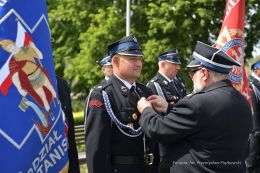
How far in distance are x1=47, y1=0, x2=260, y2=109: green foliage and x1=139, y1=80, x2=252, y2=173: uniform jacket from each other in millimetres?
13119

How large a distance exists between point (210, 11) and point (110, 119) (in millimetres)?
13179

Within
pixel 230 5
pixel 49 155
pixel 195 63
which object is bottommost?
pixel 230 5

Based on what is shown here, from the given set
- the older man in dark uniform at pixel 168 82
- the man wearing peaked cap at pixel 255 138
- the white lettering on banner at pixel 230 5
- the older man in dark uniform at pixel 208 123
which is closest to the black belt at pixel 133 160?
the older man in dark uniform at pixel 208 123

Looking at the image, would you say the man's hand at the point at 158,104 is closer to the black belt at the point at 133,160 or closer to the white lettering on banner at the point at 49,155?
the black belt at the point at 133,160

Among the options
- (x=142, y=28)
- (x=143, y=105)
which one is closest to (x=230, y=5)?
(x=143, y=105)

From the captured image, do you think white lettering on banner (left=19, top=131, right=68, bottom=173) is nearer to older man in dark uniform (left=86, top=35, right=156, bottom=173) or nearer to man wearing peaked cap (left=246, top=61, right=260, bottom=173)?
older man in dark uniform (left=86, top=35, right=156, bottom=173)

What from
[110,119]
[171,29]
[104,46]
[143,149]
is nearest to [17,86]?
[110,119]

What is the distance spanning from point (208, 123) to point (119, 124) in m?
0.93

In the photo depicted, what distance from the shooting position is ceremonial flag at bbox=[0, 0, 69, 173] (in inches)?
99.1

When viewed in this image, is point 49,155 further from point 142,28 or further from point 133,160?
point 142,28

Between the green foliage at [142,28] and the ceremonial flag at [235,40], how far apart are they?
29.7 ft

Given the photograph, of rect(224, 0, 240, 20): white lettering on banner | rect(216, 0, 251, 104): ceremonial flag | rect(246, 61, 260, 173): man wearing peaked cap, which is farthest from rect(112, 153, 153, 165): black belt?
rect(246, 61, 260, 173): man wearing peaked cap

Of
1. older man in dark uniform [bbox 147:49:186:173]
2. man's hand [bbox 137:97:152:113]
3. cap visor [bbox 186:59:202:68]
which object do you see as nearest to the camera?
cap visor [bbox 186:59:202:68]

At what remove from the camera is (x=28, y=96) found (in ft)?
8.53
